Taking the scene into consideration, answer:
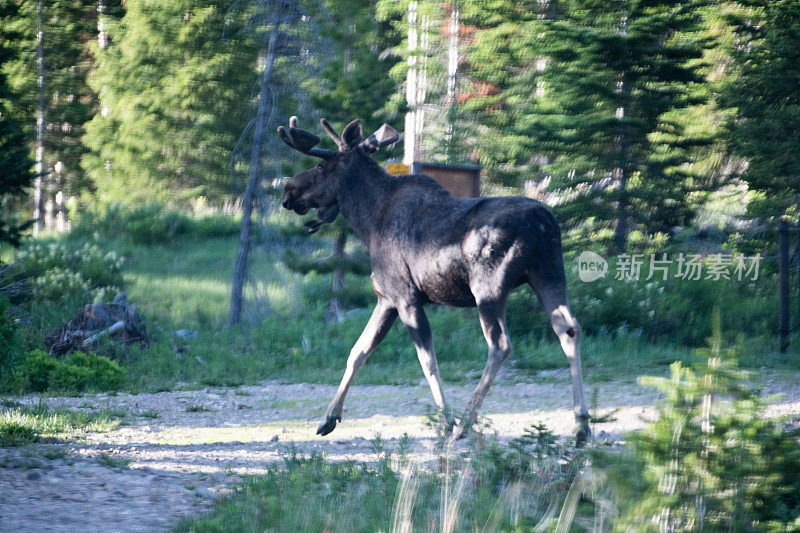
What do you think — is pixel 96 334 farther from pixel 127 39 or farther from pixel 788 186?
pixel 127 39

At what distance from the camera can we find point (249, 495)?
17.4 ft

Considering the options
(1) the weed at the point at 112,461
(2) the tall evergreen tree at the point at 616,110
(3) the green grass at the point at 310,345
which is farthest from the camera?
(2) the tall evergreen tree at the point at 616,110

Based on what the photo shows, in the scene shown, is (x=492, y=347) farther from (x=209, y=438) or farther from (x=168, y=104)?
(x=168, y=104)

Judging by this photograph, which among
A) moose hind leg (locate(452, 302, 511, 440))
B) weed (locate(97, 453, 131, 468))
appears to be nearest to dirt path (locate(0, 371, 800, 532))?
weed (locate(97, 453, 131, 468))

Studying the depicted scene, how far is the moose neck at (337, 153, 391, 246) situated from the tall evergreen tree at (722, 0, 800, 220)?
8102 millimetres

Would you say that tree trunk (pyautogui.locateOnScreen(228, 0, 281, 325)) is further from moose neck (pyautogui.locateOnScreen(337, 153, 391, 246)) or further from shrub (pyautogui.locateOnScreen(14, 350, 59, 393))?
moose neck (pyautogui.locateOnScreen(337, 153, 391, 246))

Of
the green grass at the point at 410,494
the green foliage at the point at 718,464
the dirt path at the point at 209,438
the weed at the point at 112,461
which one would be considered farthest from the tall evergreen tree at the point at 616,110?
the green foliage at the point at 718,464

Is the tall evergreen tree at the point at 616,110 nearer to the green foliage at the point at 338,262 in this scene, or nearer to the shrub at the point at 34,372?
the green foliage at the point at 338,262

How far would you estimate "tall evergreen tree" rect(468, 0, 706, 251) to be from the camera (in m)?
13.8

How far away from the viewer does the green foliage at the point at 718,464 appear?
3846 mm

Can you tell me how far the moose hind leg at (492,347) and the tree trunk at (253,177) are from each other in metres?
9.34

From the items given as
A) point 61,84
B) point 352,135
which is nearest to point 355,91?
point 352,135

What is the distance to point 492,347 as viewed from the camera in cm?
675

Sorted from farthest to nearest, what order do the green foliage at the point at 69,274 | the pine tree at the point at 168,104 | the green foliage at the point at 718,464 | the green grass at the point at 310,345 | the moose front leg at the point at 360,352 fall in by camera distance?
the pine tree at the point at 168,104
the green foliage at the point at 69,274
the green grass at the point at 310,345
the moose front leg at the point at 360,352
the green foliage at the point at 718,464
